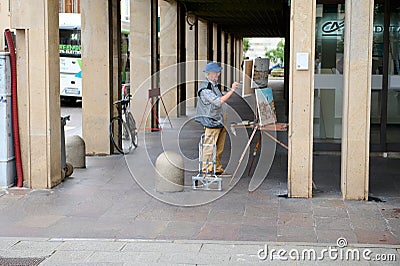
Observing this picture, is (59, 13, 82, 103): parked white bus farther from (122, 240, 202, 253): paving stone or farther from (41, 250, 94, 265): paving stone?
(41, 250, 94, 265): paving stone

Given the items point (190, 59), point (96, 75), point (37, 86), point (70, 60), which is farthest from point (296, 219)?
point (70, 60)

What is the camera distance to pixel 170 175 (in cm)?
927

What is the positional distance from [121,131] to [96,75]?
129 centimetres

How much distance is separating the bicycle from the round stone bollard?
3.38m

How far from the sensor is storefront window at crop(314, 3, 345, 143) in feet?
A: 40.2

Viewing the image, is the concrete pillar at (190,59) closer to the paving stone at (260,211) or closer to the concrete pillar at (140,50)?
the concrete pillar at (140,50)

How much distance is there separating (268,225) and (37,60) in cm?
410

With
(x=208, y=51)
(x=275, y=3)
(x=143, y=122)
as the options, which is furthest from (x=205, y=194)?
(x=208, y=51)

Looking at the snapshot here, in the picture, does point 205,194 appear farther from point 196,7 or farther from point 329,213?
point 196,7

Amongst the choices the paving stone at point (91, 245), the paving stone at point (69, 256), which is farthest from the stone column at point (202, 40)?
the paving stone at point (69, 256)

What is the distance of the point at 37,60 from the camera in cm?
938

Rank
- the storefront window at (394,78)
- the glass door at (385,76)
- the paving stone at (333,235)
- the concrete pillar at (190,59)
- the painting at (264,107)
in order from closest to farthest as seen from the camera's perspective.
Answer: the paving stone at (333,235)
the painting at (264,107)
the glass door at (385,76)
the storefront window at (394,78)
the concrete pillar at (190,59)

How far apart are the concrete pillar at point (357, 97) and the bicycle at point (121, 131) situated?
524 cm

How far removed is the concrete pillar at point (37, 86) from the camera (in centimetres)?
934
